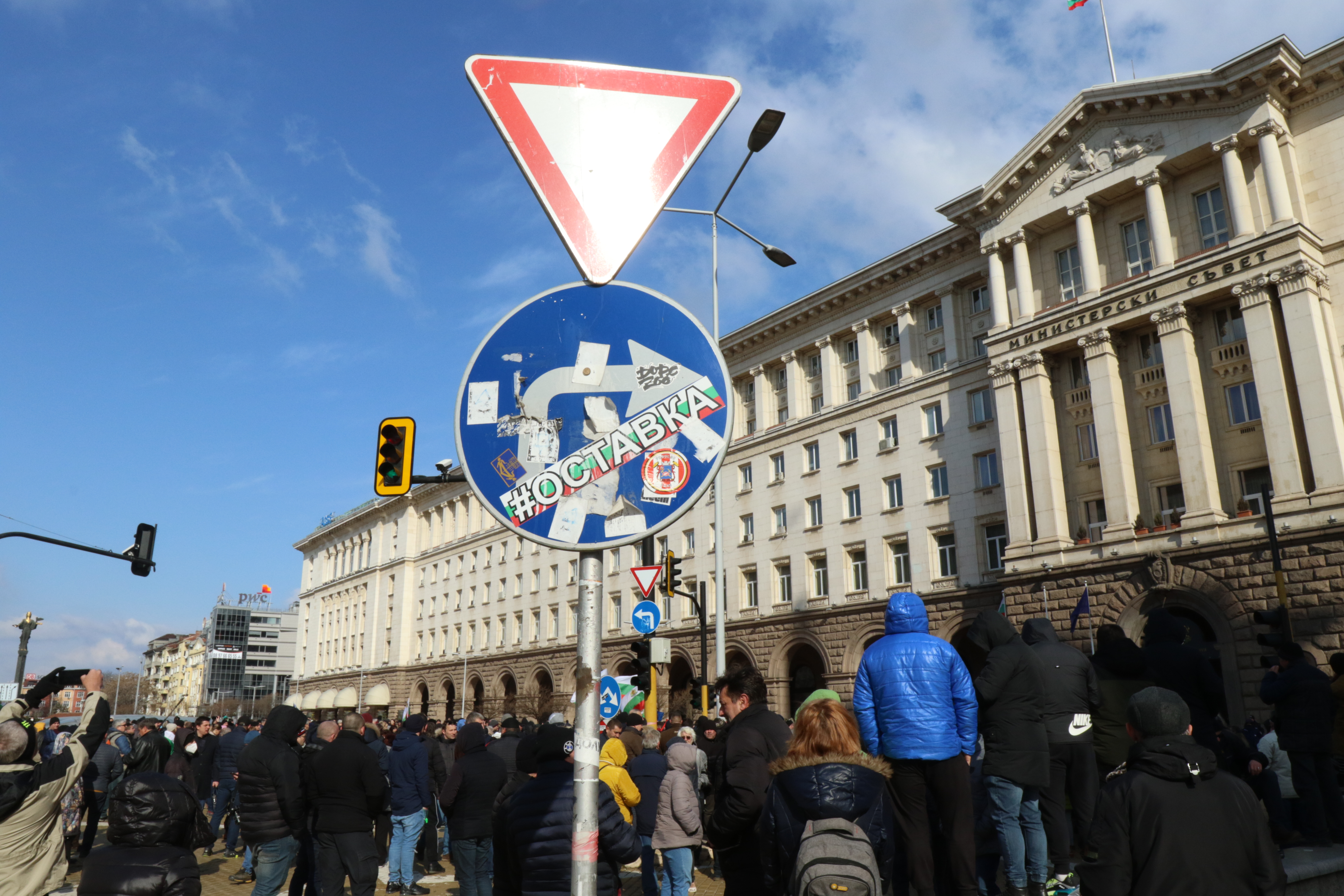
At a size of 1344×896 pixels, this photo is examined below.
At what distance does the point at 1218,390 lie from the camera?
88.6ft

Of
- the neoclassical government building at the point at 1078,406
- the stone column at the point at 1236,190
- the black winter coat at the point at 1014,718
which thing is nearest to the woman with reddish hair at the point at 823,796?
the black winter coat at the point at 1014,718

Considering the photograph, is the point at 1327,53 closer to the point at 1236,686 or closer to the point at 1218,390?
the point at 1218,390

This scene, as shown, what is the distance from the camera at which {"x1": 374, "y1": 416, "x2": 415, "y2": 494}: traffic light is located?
5.39m

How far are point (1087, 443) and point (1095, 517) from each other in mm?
2532

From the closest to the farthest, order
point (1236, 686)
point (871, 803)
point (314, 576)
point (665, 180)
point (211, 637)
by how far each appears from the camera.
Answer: point (665, 180), point (871, 803), point (1236, 686), point (314, 576), point (211, 637)

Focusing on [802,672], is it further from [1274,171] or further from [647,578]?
[647,578]

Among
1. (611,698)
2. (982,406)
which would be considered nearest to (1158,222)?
(982,406)

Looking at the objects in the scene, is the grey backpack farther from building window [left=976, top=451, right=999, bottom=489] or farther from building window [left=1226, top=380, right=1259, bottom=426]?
building window [left=976, top=451, right=999, bottom=489]

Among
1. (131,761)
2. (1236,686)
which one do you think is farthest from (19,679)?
(1236,686)

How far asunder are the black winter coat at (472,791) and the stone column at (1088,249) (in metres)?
26.7

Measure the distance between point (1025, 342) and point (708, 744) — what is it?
25844mm

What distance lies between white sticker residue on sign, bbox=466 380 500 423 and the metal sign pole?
19.2 inches

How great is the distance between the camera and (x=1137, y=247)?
2959cm

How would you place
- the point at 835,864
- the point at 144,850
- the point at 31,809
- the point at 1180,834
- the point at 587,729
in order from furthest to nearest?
1. the point at 31,809
2. the point at 144,850
3. the point at 835,864
4. the point at 1180,834
5. the point at 587,729
